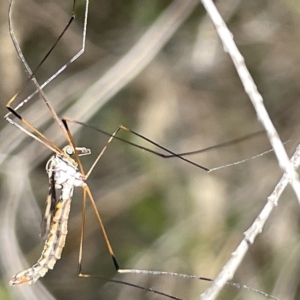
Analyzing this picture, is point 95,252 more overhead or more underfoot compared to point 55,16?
more underfoot

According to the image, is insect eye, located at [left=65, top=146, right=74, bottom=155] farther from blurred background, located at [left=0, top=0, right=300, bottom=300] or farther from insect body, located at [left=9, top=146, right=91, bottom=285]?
blurred background, located at [left=0, top=0, right=300, bottom=300]

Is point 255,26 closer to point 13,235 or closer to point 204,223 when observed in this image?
point 204,223

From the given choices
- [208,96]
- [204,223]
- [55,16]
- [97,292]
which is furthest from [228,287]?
[55,16]

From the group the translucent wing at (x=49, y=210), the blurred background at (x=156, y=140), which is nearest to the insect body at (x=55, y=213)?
the translucent wing at (x=49, y=210)

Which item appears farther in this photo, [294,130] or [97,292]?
[97,292]

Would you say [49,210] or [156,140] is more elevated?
[156,140]

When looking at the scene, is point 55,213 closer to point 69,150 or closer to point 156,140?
point 69,150

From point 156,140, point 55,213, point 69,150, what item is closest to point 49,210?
point 55,213

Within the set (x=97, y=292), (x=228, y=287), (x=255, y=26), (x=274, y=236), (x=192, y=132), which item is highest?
(x=255, y=26)
